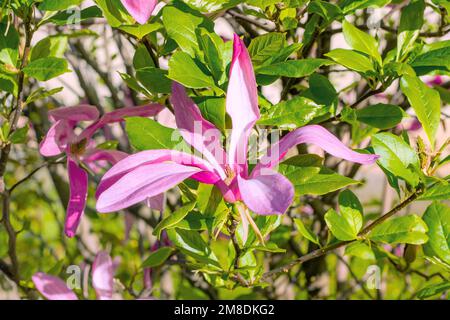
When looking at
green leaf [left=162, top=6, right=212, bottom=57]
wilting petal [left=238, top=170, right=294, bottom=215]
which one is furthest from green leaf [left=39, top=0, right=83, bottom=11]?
wilting petal [left=238, top=170, right=294, bottom=215]

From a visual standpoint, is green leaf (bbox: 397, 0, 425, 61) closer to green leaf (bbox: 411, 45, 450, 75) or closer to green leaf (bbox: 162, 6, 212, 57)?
green leaf (bbox: 411, 45, 450, 75)

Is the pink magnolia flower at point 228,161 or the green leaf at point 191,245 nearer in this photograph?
the pink magnolia flower at point 228,161

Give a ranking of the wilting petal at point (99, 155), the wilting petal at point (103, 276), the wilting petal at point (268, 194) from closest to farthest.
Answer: the wilting petal at point (268, 194) → the wilting petal at point (99, 155) → the wilting petal at point (103, 276)

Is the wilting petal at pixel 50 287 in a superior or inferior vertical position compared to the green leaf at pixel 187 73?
inferior

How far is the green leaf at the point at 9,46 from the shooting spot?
943 mm

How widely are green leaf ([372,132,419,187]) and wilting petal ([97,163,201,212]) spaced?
26cm

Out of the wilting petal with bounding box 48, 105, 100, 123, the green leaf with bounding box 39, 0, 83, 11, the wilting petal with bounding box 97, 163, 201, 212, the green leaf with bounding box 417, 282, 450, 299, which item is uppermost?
the green leaf with bounding box 39, 0, 83, 11

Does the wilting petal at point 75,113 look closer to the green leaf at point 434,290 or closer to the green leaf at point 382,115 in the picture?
the green leaf at point 382,115

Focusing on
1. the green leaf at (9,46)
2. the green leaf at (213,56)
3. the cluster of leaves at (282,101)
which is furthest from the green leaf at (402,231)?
the green leaf at (9,46)

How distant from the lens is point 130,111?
3.27 ft

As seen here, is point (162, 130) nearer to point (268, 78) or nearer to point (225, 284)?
point (268, 78)

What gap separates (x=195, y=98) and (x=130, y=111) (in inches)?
7.2

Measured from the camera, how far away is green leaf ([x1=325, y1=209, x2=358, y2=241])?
900 millimetres
